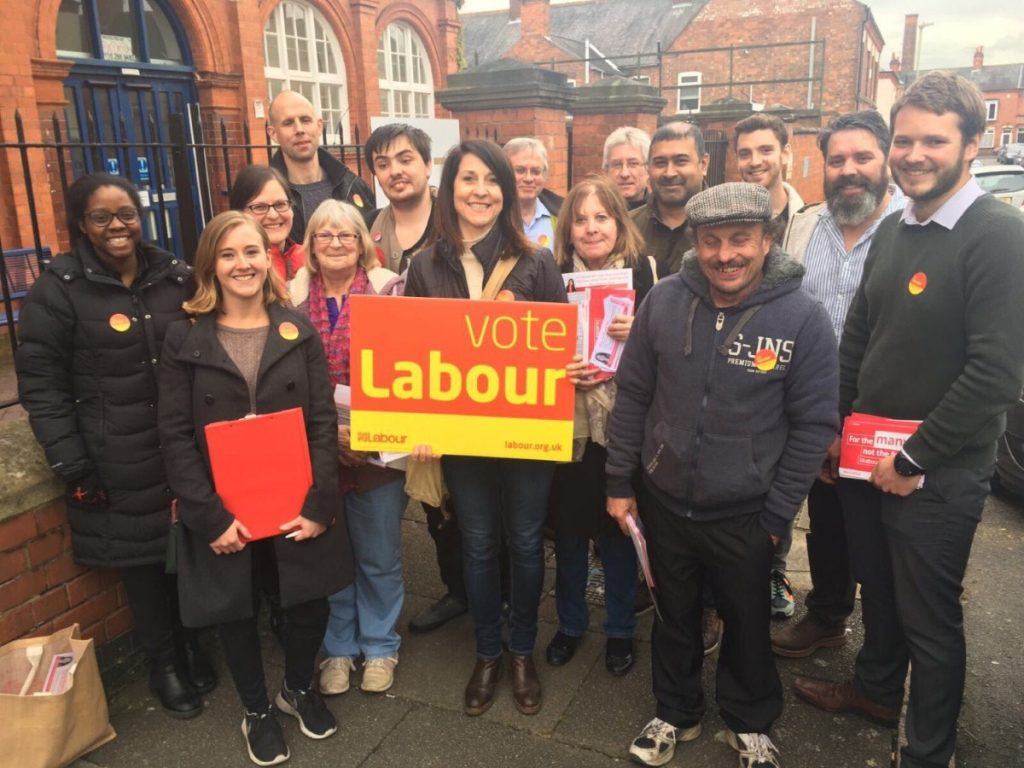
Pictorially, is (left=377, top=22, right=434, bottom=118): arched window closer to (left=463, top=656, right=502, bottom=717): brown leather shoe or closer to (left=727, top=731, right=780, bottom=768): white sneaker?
(left=463, top=656, right=502, bottom=717): brown leather shoe

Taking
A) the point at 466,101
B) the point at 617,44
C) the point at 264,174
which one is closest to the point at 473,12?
the point at 617,44

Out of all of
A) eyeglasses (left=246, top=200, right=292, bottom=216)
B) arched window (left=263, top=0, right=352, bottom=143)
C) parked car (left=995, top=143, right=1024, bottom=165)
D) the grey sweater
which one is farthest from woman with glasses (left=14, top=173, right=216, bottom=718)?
parked car (left=995, top=143, right=1024, bottom=165)

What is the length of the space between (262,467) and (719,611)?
173 cm

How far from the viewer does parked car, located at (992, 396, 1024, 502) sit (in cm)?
525

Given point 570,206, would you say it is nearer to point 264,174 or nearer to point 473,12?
point 264,174

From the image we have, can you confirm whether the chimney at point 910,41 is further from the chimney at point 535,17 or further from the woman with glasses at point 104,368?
the woman with glasses at point 104,368

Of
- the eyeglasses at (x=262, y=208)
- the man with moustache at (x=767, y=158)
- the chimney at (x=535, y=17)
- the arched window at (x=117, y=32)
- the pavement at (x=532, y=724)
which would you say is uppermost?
the chimney at (x=535, y=17)

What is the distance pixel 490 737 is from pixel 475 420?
1254 mm

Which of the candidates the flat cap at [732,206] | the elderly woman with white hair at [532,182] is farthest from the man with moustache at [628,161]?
the flat cap at [732,206]

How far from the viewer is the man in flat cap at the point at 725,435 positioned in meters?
2.49

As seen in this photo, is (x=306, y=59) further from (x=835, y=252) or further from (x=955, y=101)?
(x=955, y=101)

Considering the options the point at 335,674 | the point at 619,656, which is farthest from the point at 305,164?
the point at 619,656

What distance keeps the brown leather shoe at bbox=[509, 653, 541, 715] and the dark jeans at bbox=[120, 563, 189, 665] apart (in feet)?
4.68

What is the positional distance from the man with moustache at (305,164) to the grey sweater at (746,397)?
2.07m
